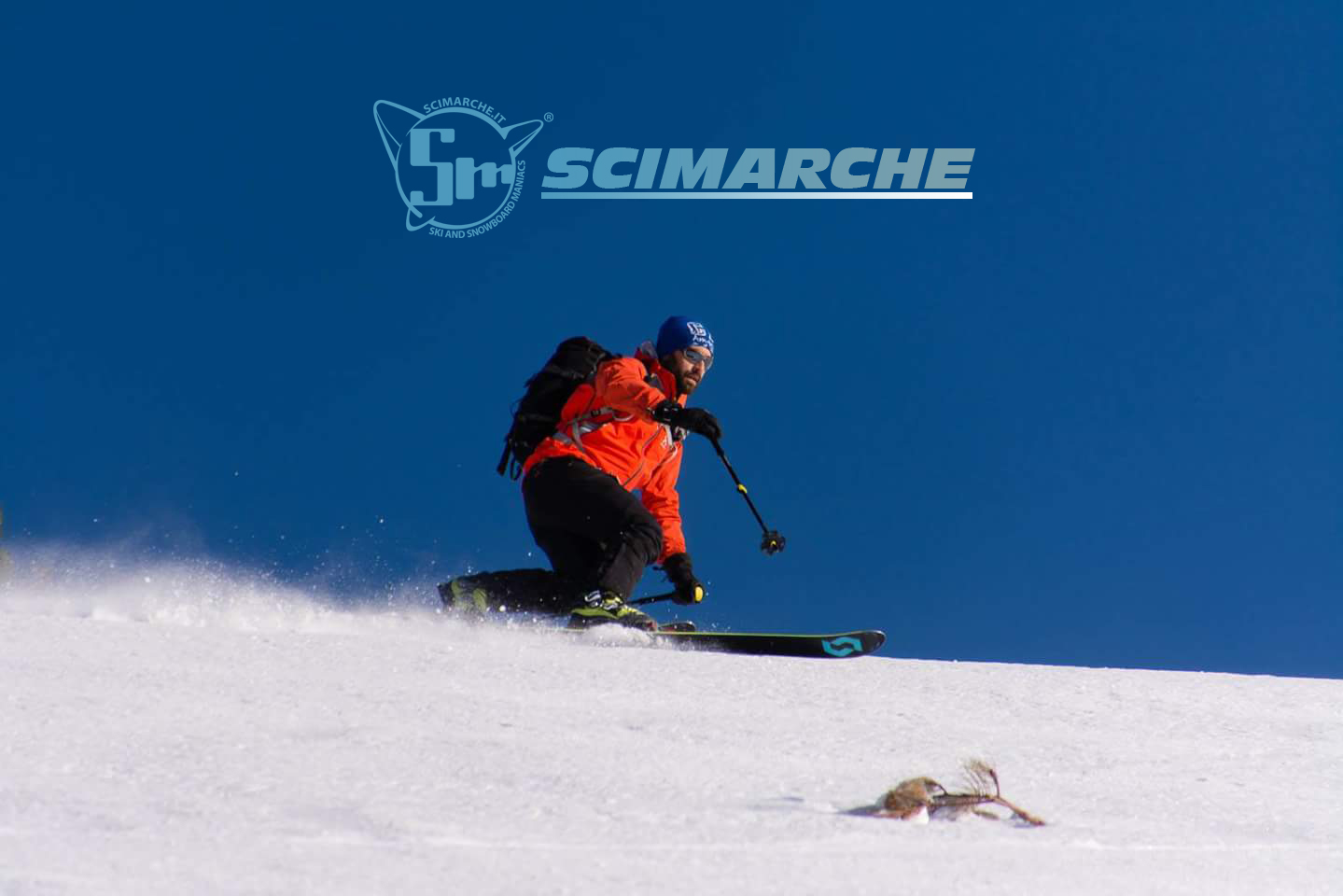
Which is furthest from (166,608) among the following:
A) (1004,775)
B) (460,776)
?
(1004,775)

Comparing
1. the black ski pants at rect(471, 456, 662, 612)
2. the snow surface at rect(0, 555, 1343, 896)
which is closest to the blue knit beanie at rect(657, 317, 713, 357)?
the black ski pants at rect(471, 456, 662, 612)

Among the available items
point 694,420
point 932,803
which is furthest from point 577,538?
point 932,803

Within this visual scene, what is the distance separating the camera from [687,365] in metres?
7.34

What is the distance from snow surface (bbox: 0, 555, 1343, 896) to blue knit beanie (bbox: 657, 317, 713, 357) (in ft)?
7.53

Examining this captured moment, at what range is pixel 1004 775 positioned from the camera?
11.7ft

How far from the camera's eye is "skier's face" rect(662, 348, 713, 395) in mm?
7320

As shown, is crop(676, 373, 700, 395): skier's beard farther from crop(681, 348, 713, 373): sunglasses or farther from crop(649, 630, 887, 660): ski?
crop(649, 630, 887, 660): ski

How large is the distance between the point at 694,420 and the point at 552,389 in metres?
1.06

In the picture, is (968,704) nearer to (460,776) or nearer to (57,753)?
(460,776)

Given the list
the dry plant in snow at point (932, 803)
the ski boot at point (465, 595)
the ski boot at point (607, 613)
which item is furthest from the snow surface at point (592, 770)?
the ski boot at point (465, 595)

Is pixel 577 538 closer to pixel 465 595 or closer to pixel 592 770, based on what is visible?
pixel 465 595

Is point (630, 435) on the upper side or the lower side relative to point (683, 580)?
upper

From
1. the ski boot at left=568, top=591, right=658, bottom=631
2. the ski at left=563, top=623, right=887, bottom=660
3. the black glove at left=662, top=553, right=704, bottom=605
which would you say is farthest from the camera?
the black glove at left=662, top=553, right=704, bottom=605

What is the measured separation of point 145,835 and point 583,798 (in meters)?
0.87
